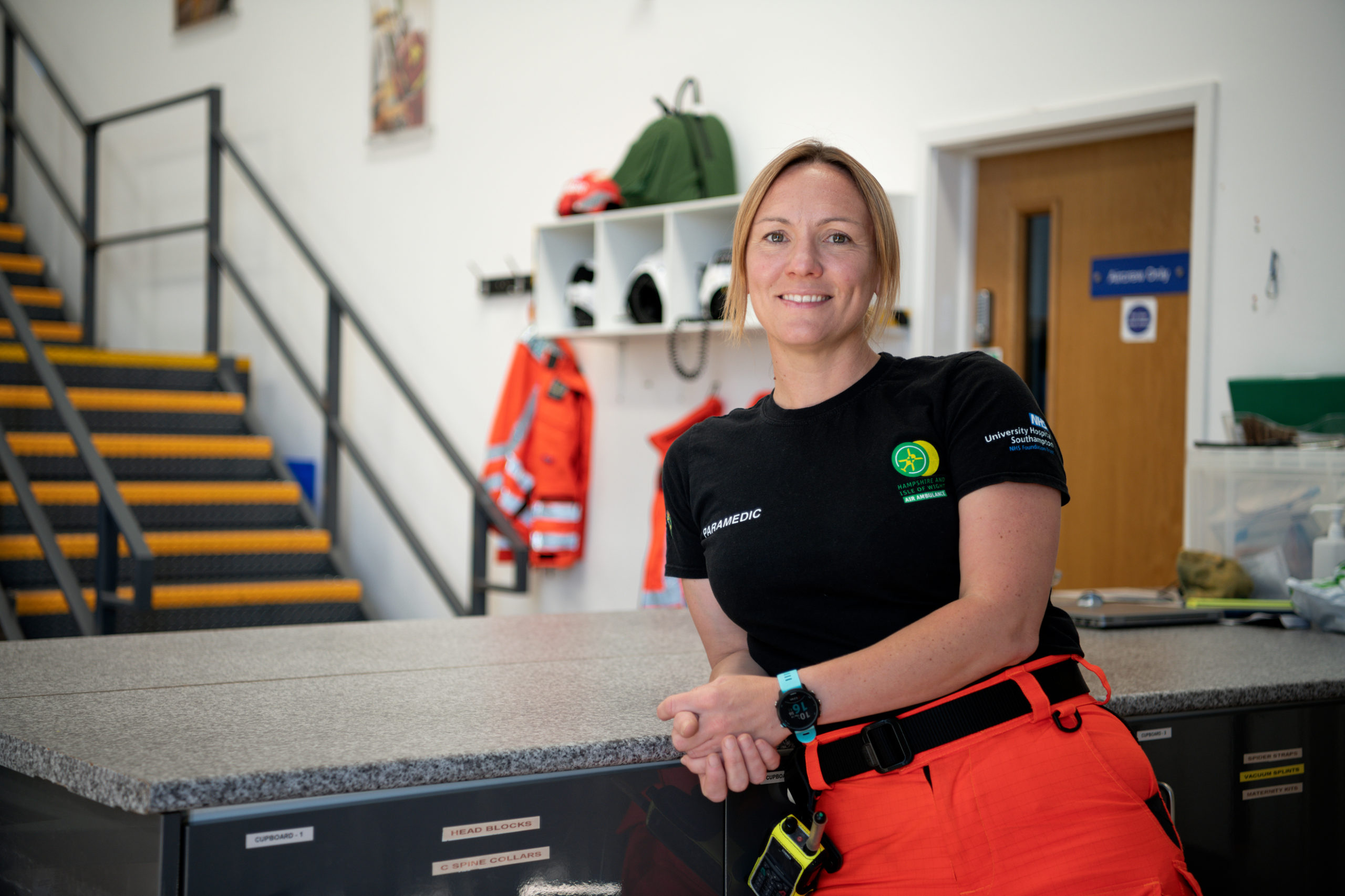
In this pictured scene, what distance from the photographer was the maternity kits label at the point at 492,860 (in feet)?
4.10

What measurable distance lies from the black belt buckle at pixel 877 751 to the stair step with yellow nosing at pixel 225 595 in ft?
9.31

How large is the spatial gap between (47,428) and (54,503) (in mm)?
553

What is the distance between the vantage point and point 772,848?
1.32 metres

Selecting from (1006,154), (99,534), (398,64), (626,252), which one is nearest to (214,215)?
(398,64)

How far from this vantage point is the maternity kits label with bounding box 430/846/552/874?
1250 millimetres

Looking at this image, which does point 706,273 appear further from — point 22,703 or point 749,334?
point 22,703

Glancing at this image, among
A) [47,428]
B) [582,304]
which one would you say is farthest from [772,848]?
[47,428]

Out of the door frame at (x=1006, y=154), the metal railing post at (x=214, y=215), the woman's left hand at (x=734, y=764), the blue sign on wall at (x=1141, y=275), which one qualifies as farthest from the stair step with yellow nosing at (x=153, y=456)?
the woman's left hand at (x=734, y=764)

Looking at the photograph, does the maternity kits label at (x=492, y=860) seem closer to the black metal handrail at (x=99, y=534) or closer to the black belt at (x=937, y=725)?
the black belt at (x=937, y=725)

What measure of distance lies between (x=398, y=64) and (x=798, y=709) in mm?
4834

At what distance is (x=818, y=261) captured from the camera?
1389mm

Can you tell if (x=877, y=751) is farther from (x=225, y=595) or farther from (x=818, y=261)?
(x=225, y=595)

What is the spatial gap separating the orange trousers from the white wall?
7.20 ft

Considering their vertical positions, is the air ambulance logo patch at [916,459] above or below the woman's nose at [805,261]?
below
